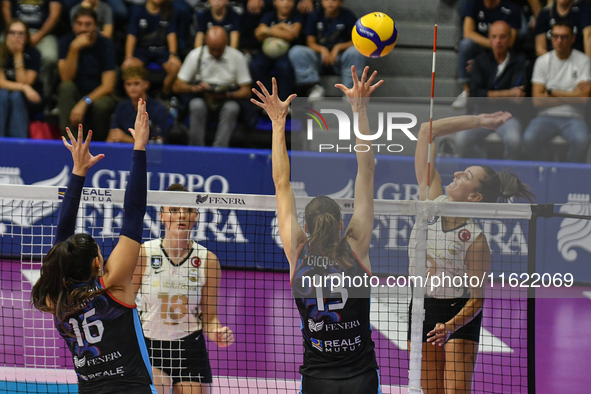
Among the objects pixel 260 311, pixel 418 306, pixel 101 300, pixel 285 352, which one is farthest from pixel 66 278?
pixel 260 311

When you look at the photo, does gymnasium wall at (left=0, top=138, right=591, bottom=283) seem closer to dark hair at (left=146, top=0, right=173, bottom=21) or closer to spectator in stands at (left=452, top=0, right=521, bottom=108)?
spectator in stands at (left=452, top=0, right=521, bottom=108)

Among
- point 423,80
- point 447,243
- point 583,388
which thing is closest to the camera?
point 447,243

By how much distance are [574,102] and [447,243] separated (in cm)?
587

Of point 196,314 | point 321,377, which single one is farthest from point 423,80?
point 321,377

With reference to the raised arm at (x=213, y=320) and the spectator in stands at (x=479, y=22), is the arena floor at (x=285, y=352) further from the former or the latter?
the spectator in stands at (x=479, y=22)

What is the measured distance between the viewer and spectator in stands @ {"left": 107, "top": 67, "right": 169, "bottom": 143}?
1009 cm

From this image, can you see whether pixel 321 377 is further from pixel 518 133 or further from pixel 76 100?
pixel 76 100

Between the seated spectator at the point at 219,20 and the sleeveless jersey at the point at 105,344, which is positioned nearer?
the sleeveless jersey at the point at 105,344

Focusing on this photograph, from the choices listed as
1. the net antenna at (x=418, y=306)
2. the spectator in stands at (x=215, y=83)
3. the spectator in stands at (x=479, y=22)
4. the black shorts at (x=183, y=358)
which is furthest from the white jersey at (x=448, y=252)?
the spectator in stands at (x=479, y=22)

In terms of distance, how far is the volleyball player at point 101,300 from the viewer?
11.8ft

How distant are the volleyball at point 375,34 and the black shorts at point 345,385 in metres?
2.51

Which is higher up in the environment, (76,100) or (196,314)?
(76,100)

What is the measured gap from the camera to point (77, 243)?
3600 millimetres

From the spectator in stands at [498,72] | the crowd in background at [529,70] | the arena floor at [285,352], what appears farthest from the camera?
the spectator in stands at [498,72]
